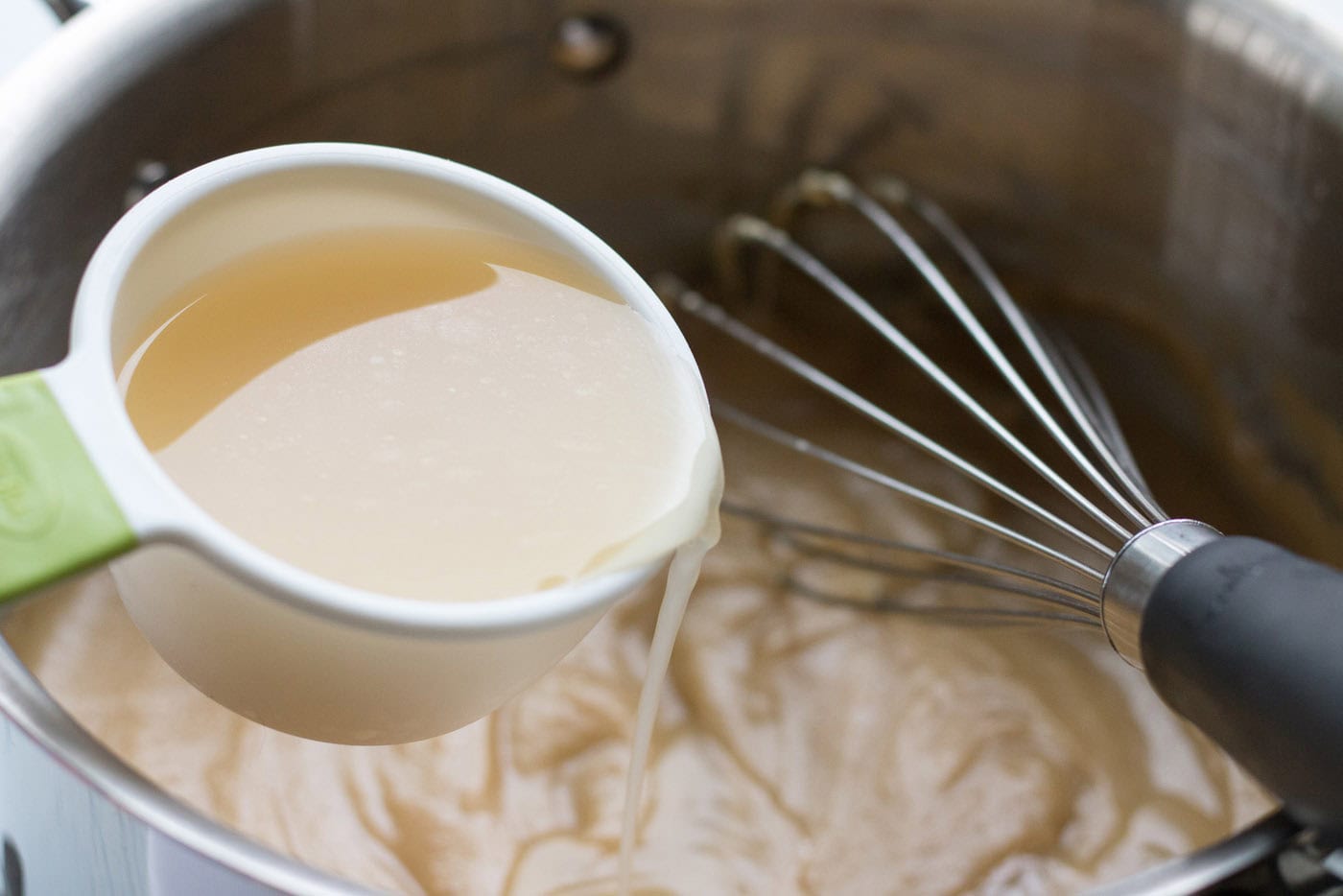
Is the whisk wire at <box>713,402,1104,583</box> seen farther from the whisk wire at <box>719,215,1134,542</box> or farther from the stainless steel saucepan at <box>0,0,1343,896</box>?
the stainless steel saucepan at <box>0,0,1343,896</box>

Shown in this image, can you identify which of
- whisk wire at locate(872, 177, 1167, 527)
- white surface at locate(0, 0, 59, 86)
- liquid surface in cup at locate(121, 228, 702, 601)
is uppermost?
white surface at locate(0, 0, 59, 86)

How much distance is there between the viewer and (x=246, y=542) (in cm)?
36

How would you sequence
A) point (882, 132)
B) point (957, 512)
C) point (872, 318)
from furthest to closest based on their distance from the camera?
point (882, 132), point (872, 318), point (957, 512)

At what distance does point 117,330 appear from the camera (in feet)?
1.29

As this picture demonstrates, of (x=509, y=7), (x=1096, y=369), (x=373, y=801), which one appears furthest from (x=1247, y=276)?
(x=373, y=801)

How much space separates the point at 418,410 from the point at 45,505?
12 cm

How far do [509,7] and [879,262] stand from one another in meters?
0.26

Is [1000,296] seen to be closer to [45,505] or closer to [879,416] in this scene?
[879,416]

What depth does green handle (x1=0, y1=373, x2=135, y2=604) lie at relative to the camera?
1.07 ft

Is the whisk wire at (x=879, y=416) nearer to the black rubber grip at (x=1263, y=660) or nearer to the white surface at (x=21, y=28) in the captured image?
the black rubber grip at (x=1263, y=660)

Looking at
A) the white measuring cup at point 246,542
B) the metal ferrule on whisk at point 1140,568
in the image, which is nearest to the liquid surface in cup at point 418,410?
the white measuring cup at point 246,542

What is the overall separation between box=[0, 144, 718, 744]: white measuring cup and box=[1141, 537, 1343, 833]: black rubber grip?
144 mm

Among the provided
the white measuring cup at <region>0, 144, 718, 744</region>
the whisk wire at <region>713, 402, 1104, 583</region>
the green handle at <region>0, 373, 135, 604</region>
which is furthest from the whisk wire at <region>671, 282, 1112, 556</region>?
the green handle at <region>0, 373, 135, 604</region>

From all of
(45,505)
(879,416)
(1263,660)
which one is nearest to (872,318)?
(879,416)
